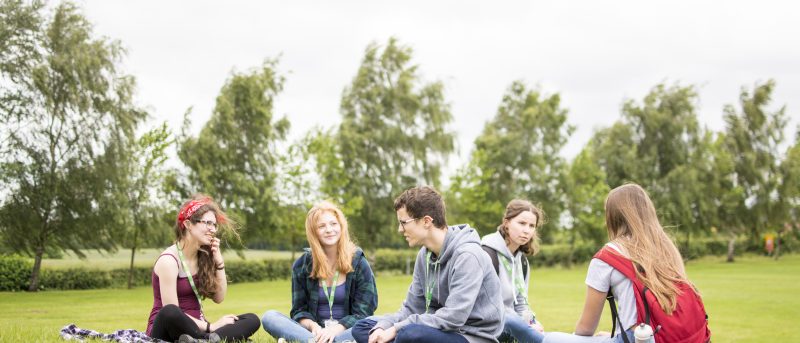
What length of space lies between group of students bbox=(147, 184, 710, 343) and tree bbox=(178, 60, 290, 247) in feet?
85.5

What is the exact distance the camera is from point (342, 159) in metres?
39.7

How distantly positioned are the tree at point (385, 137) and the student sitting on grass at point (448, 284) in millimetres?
32865

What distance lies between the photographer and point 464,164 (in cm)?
4216

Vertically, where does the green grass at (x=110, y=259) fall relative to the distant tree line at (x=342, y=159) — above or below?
below

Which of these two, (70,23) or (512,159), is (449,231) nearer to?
(70,23)

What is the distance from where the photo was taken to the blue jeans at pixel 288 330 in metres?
6.66

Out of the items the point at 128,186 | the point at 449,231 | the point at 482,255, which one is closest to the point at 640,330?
the point at 482,255

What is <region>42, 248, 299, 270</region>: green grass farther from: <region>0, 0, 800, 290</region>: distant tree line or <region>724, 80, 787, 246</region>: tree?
<region>724, 80, 787, 246</region>: tree

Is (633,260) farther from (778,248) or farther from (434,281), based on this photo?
(778,248)

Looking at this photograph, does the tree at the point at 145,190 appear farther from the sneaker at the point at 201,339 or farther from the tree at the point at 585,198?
the tree at the point at 585,198

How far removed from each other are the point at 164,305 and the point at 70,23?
2238cm

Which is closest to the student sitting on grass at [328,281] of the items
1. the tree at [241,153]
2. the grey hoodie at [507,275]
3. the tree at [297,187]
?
the grey hoodie at [507,275]

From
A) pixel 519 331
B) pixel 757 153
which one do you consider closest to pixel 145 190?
pixel 519 331

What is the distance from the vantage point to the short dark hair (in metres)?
5.70
